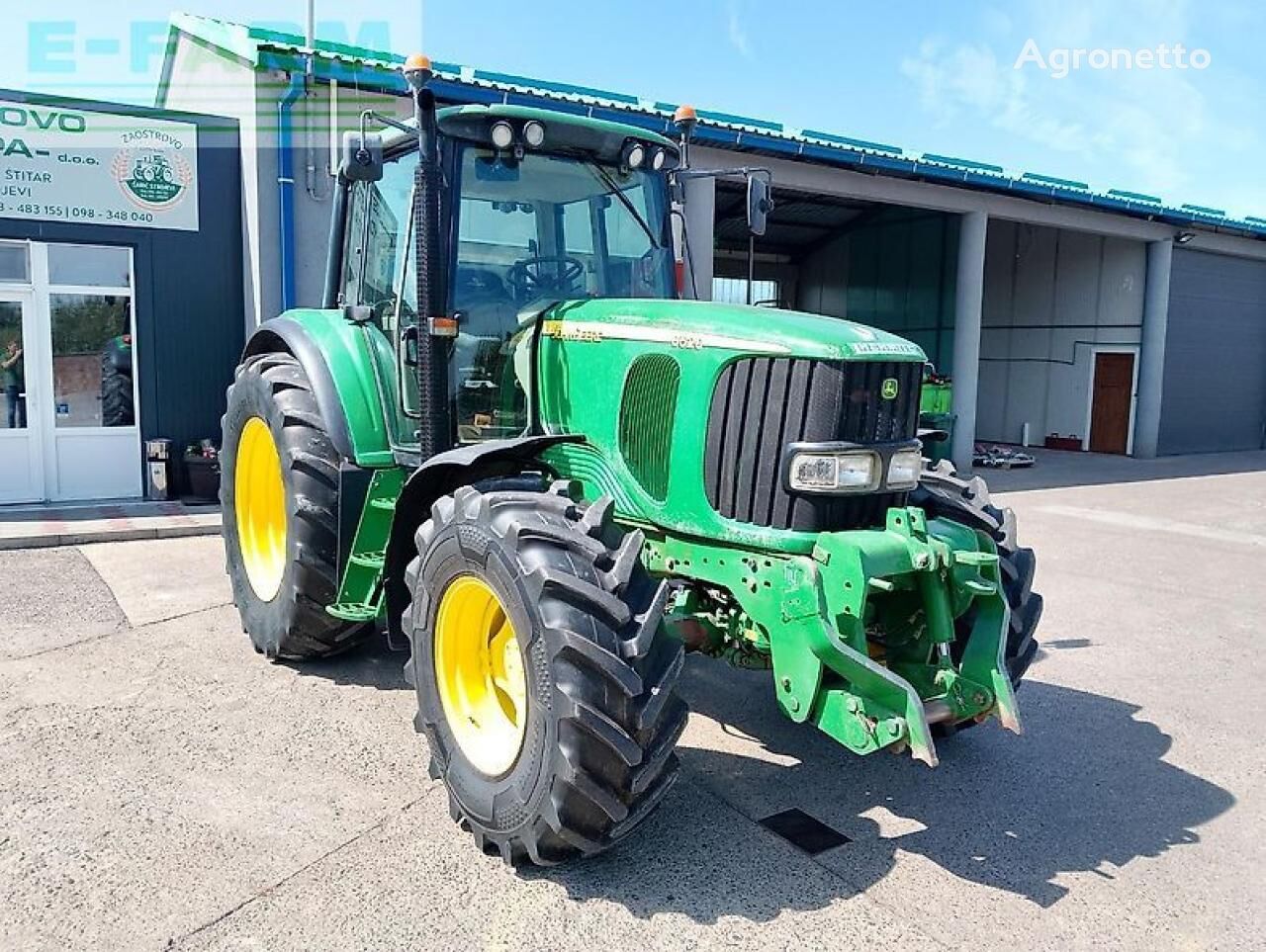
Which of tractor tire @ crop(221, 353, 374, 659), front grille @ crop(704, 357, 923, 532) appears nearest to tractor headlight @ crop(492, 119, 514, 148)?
front grille @ crop(704, 357, 923, 532)

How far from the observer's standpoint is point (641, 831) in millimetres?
3531

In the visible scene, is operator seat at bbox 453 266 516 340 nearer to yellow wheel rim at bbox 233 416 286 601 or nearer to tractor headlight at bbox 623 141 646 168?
tractor headlight at bbox 623 141 646 168

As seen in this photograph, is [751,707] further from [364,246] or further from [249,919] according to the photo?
[364,246]

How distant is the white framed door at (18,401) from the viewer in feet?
31.6

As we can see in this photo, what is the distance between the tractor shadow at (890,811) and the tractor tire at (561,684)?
0.90 feet

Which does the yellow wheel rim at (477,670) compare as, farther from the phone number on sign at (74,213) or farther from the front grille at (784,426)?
the phone number on sign at (74,213)

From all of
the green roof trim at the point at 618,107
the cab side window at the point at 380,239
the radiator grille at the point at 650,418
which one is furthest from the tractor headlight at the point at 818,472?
the green roof trim at the point at 618,107

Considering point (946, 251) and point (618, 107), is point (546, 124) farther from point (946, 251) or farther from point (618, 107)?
point (946, 251)

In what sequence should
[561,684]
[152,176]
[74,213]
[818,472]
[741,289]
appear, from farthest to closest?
[741,289] < [152,176] < [74,213] < [818,472] < [561,684]

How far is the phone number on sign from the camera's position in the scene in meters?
9.34

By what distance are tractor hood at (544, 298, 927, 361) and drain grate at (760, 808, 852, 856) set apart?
65.2 inches

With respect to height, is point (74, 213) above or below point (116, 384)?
above

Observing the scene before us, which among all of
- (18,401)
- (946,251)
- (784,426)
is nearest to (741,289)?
(946,251)

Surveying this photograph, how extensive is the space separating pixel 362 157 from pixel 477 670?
1.99 metres
